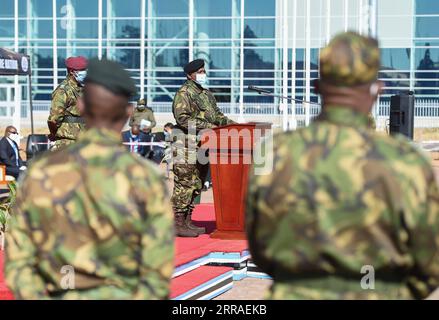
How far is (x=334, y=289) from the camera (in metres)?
3.13

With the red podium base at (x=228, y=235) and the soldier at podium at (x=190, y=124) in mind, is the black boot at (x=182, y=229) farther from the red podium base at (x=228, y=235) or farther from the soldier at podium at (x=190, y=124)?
the red podium base at (x=228, y=235)

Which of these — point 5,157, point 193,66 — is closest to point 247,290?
point 193,66

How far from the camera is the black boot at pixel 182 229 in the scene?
408 inches

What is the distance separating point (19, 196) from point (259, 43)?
3312 centimetres

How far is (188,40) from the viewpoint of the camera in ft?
119

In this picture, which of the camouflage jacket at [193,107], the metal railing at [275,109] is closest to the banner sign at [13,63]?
the camouflage jacket at [193,107]

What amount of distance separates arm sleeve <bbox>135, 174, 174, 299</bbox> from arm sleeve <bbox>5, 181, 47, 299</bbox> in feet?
1.13

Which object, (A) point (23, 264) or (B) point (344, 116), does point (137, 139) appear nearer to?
(A) point (23, 264)

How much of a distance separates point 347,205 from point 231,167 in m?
6.84

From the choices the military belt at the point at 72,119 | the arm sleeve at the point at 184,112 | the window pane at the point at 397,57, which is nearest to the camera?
the military belt at the point at 72,119

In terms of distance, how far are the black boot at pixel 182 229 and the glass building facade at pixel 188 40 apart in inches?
1002

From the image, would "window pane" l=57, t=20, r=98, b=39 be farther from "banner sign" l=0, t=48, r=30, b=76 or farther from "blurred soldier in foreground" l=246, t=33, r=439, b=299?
"blurred soldier in foreground" l=246, t=33, r=439, b=299

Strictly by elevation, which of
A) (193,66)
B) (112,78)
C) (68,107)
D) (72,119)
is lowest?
(72,119)
